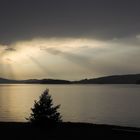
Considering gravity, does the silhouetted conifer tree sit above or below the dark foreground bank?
above

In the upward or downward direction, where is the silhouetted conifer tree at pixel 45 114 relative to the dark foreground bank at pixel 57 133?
upward

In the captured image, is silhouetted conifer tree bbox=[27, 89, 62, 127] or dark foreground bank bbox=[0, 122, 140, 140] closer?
dark foreground bank bbox=[0, 122, 140, 140]

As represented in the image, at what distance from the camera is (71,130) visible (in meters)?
20.0

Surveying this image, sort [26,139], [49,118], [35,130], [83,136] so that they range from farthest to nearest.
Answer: [49,118]
[35,130]
[83,136]
[26,139]

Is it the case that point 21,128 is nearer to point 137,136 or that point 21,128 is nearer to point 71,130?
point 71,130

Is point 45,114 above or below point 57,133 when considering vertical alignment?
above

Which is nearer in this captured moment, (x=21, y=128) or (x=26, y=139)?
(x=26, y=139)

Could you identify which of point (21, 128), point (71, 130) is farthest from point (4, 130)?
point (71, 130)

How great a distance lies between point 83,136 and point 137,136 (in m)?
3.10

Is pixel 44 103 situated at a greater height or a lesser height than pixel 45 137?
greater

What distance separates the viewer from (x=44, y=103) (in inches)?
840

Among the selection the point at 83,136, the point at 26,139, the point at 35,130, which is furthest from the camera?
the point at 35,130

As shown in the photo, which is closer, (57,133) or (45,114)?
(57,133)

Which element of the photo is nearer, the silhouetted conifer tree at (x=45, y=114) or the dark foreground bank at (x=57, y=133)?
the dark foreground bank at (x=57, y=133)
